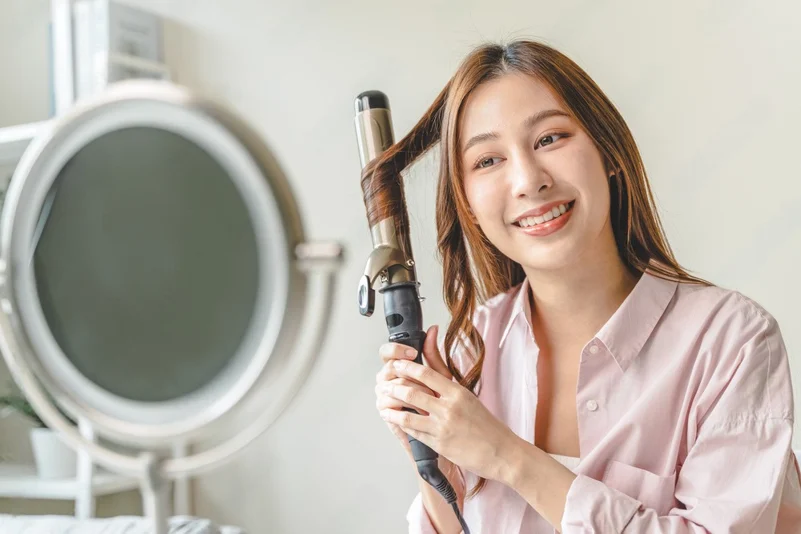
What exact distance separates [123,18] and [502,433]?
1410 mm

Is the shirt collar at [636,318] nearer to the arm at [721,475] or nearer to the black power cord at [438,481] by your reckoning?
the arm at [721,475]

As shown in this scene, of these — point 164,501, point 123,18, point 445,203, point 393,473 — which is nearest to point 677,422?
point 445,203

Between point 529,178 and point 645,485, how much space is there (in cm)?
38

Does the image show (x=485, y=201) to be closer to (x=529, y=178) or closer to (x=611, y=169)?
(x=529, y=178)

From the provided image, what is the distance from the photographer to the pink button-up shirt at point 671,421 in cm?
83

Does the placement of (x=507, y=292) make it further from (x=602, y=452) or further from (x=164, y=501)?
(x=164, y=501)

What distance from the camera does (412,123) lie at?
1.69 metres

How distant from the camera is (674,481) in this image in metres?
0.92

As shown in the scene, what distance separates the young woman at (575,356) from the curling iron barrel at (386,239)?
0.03m

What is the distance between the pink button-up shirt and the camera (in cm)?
83

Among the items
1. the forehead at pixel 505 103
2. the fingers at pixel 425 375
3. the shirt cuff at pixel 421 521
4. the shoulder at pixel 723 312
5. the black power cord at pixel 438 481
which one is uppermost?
the forehead at pixel 505 103

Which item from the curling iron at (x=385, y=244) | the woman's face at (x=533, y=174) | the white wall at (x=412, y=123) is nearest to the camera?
the curling iron at (x=385, y=244)

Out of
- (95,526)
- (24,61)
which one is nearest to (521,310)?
(95,526)

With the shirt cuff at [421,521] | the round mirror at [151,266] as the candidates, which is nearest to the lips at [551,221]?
the shirt cuff at [421,521]
